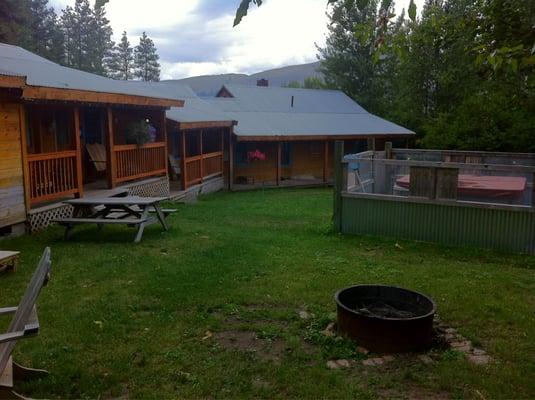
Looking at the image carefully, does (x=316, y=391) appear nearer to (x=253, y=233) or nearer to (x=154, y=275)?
(x=154, y=275)

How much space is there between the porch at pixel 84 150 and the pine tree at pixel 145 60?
186ft

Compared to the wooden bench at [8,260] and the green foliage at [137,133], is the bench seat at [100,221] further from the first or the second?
the green foliage at [137,133]

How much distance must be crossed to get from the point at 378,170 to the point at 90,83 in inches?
275

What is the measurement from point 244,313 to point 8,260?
133 inches

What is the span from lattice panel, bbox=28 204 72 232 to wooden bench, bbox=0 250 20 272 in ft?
8.50

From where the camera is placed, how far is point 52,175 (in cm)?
1005

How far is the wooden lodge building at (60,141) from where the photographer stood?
8.59 meters

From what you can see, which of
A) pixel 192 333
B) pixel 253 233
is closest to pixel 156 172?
pixel 253 233

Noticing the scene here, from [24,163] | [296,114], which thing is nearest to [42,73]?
[24,163]

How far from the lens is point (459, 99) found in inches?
993

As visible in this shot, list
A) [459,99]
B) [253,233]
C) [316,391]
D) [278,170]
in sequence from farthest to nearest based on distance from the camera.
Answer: [459,99], [278,170], [253,233], [316,391]

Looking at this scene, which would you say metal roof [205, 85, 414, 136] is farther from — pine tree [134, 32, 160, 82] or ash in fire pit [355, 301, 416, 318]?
pine tree [134, 32, 160, 82]

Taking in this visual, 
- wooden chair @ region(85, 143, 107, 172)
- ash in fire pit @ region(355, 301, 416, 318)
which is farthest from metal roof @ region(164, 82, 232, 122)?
ash in fire pit @ region(355, 301, 416, 318)

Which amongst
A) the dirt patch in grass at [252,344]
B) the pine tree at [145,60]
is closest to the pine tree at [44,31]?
the pine tree at [145,60]
